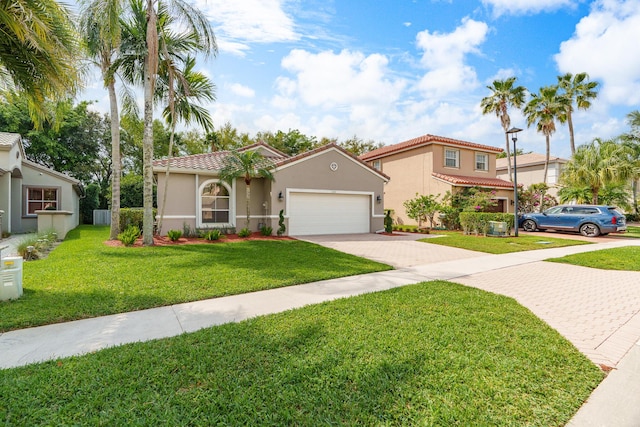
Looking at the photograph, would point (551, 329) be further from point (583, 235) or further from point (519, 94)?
point (519, 94)

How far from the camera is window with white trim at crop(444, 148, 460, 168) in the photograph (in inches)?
851

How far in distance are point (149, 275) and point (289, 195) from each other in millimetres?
9158

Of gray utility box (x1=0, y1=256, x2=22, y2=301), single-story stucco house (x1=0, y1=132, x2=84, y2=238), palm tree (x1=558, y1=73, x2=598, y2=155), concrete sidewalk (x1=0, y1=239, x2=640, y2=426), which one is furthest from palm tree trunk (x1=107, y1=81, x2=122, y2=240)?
palm tree (x1=558, y1=73, x2=598, y2=155)

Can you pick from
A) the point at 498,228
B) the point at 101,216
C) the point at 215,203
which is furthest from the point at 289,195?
the point at 101,216

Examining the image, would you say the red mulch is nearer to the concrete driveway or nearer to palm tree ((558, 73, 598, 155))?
the concrete driveway

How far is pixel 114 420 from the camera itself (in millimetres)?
2389

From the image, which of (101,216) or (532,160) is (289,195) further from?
(532,160)

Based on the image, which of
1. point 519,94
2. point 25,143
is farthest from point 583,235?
point 25,143

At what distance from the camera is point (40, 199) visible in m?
17.7

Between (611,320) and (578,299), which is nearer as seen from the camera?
(611,320)

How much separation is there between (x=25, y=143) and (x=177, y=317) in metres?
32.4

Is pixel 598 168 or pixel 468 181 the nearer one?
pixel 468 181

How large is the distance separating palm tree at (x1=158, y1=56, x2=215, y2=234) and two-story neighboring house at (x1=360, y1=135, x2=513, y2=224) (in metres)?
14.0

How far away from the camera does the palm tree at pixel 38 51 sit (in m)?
5.45
